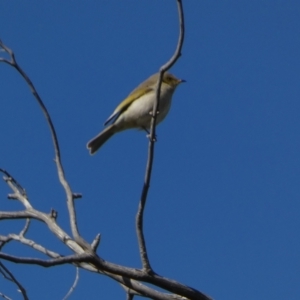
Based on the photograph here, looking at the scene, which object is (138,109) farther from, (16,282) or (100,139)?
(16,282)

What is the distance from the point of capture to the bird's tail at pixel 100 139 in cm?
859

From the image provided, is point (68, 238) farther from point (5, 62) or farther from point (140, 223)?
point (5, 62)

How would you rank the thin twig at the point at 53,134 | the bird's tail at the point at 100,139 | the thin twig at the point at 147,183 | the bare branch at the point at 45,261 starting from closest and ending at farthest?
the bare branch at the point at 45,261 → the thin twig at the point at 147,183 → the thin twig at the point at 53,134 → the bird's tail at the point at 100,139

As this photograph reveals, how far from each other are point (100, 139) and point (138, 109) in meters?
0.74

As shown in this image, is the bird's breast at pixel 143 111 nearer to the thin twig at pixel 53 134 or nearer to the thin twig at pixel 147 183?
the thin twig at pixel 53 134

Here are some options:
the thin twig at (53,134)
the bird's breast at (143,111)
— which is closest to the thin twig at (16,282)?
the thin twig at (53,134)

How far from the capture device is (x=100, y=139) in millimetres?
8617

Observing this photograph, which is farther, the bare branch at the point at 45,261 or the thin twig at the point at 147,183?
the thin twig at the point at 147,183

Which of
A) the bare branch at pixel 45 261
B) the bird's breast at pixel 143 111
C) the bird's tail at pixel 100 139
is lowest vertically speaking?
the bare branch at pixel 45 261

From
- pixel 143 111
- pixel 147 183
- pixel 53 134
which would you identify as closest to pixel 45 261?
pixel 147 183

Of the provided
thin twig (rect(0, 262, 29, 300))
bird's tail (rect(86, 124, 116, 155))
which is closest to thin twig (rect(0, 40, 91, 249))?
thin twig (rect(0, 262, 29, 300))

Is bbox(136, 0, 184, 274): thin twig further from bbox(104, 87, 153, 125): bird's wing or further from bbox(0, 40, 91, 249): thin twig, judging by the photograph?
bbox(104, 87, 153, 125): bird's wing

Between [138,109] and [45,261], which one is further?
[138,109]

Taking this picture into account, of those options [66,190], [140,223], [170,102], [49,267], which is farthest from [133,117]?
[49,267]
